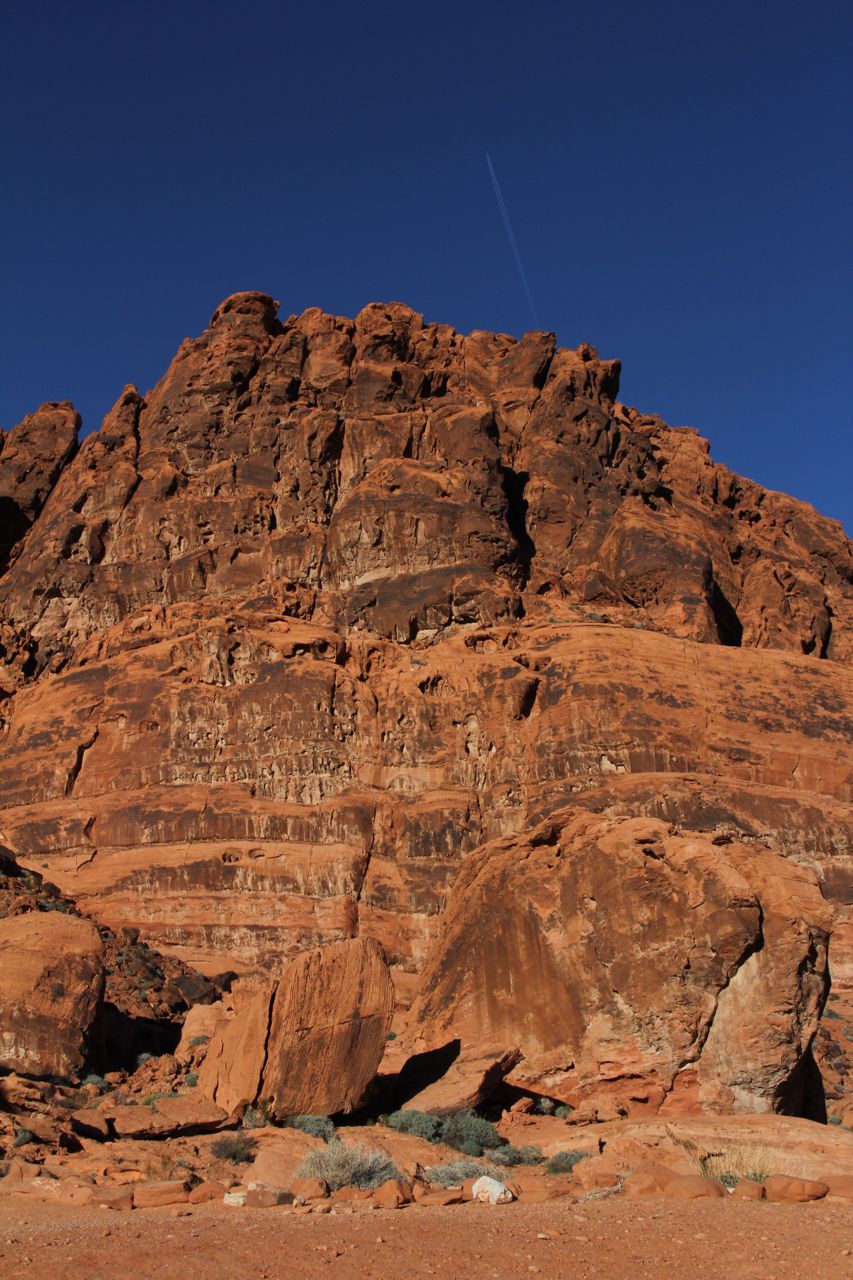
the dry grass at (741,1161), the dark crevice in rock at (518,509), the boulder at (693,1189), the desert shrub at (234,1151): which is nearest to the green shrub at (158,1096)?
the desert shrub at (234,1151)

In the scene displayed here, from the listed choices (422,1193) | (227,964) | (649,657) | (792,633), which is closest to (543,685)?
(649,657)

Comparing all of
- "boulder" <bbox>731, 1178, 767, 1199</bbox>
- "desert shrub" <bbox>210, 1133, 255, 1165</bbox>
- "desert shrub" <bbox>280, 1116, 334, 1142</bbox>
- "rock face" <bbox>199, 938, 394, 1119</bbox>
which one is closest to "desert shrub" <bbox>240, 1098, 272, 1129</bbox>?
"rock face" <bbox>199, 938, 394, 1119</bbox>

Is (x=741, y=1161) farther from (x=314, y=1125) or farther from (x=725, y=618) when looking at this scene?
(x=725, y=618)

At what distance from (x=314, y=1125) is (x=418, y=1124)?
196 cm

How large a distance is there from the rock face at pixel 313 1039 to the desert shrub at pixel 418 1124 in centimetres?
90

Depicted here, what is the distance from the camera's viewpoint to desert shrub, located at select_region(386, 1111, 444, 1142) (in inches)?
715

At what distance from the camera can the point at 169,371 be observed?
88.1m

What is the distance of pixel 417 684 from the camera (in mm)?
54906

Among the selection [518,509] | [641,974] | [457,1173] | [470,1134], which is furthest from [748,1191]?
[518,509]

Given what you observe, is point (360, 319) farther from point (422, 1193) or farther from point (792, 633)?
point (422, 1193)

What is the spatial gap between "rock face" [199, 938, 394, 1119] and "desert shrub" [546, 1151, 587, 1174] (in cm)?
464

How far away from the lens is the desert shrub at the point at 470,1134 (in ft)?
57.8

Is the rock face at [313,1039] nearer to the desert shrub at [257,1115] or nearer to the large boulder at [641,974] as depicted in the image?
the desert shrub at [257,1115]

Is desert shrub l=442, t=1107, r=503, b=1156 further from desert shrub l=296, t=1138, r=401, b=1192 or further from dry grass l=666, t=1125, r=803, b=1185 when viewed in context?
dry grass l=666, t=1125, r=803, b=1185
